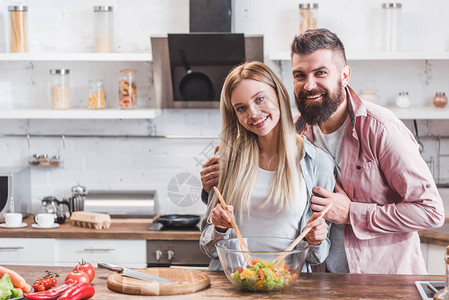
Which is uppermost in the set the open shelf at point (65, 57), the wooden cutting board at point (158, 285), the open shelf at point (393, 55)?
the open shelf at point (65, 57)

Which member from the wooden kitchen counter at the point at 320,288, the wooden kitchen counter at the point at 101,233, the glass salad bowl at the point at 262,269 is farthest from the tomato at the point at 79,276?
the wooden kitchen counter at the point at 101,233

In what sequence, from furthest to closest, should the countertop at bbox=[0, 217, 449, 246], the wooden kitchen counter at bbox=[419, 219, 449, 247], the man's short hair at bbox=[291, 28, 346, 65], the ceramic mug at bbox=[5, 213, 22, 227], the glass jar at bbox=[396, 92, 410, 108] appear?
the glass jar at bbox=[396, 92, 410, 108], the ceramic mug at bbox=[5, 213, 22, 227], the countertop at bbox=[0, 217, 449, 246], the wooden kitchen counter at bbox=[419, 219, 449, 247], the man's short hair at bbox=[291, 28, 346, 65]

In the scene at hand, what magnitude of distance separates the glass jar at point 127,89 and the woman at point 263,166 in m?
1.81

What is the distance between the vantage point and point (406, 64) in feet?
13.9

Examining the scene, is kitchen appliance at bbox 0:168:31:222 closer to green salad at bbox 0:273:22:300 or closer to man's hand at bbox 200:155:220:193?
man's hand at bbox 200:155:220:193

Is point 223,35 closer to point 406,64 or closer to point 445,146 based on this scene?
point 406,64

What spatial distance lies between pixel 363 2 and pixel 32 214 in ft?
8.74

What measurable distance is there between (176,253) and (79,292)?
183cm

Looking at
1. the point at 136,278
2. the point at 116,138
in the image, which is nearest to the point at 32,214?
the point at 116,138

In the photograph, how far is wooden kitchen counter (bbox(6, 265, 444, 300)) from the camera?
Result: 1.96m

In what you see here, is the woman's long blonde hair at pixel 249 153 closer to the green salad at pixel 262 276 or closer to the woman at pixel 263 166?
the woman at pixel 263 166

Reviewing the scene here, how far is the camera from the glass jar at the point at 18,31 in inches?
161

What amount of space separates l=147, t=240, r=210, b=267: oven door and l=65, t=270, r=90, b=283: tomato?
65.3 inches

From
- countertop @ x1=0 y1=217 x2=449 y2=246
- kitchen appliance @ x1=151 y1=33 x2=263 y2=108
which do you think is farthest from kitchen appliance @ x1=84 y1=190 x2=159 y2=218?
kitchen appliance @ x1=151 y1=33 x2=263 y2=108
